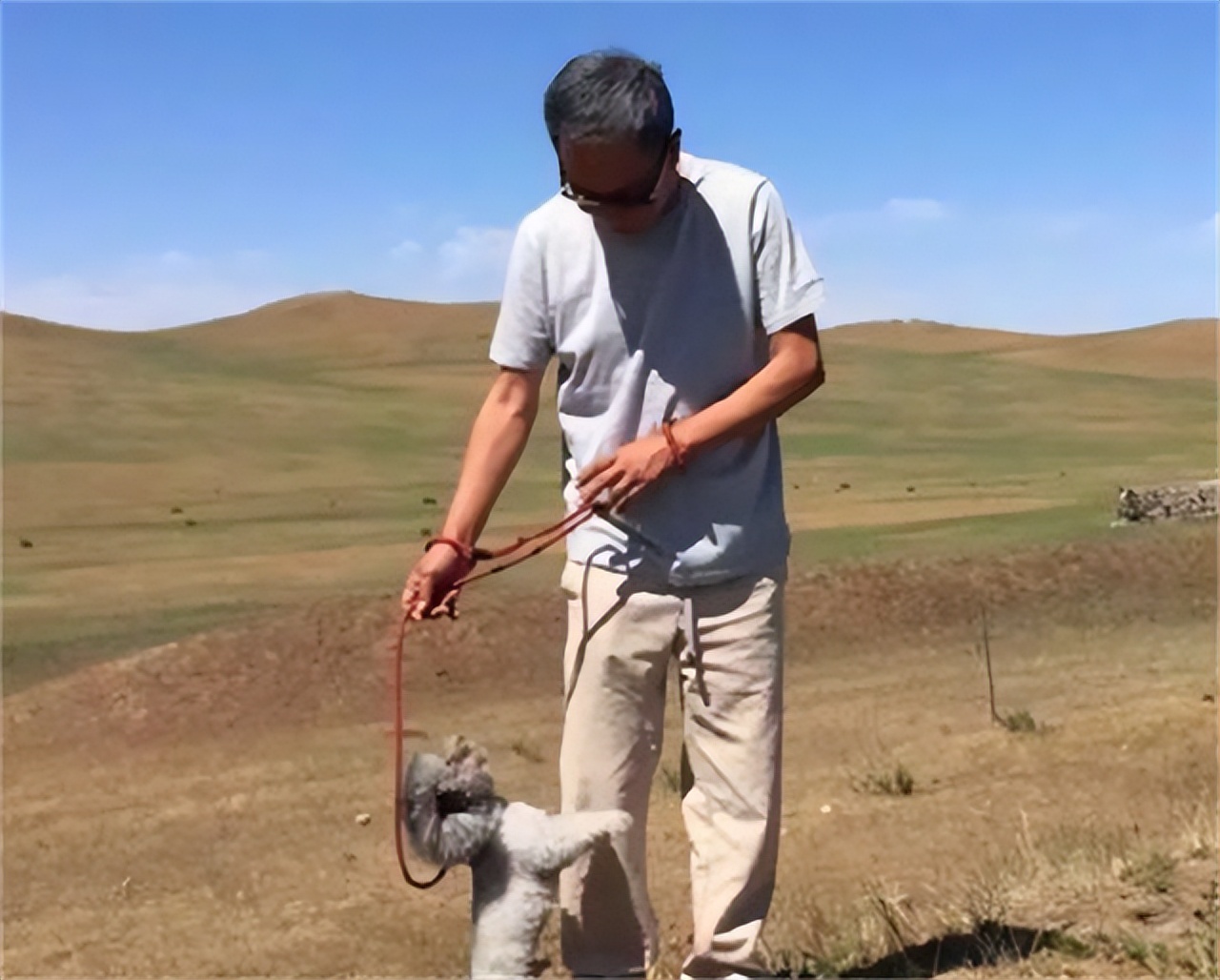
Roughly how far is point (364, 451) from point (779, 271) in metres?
30.7

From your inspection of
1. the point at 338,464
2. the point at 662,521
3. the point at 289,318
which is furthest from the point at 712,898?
the point at 289,318

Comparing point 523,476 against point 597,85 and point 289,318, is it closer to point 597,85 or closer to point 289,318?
point 597,85

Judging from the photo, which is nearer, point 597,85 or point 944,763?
point 597,85

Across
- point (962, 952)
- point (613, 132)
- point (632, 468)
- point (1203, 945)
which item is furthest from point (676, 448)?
point (1203, 945)

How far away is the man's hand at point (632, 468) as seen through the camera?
395 centimetres

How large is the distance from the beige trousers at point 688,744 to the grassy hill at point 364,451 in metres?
10.5

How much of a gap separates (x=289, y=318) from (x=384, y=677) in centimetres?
5141

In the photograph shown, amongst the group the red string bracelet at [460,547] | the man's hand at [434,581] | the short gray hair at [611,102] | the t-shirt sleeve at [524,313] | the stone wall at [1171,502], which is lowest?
the stone wall at [1171,502]

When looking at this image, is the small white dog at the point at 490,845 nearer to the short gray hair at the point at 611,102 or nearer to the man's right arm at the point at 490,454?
the man's right arm at the point at 490,454

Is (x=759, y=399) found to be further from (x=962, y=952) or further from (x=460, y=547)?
(x=962, y=952)

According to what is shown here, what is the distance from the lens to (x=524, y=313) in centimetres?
411

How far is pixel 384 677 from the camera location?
13.0 m

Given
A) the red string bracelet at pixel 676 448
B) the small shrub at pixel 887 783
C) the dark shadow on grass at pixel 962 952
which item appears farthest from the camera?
the small shrub at pixel 887 783

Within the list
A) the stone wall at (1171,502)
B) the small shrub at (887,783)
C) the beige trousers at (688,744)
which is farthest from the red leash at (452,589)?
the stone wall at (1171,502)
